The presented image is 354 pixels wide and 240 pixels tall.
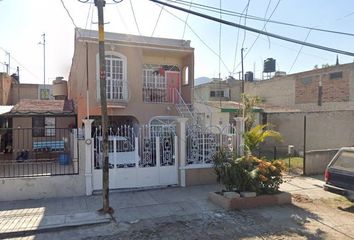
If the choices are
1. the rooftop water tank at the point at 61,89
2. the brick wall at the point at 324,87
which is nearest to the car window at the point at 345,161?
the brick wall at the point at 324,87

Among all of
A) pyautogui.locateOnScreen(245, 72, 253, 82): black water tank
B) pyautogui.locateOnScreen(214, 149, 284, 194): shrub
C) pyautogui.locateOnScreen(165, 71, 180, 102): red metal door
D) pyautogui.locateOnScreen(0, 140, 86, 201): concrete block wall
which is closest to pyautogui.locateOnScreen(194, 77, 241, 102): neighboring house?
pyautogui.locateOnScreen(245, 72, 253, 82): black water tank

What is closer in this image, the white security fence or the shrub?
the shrub

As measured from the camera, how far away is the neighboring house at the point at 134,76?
1390 centimetres

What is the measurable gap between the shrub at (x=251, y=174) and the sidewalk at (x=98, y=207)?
2.79 ft

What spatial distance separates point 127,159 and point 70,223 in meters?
3.17

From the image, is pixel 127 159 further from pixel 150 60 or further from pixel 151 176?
pixel 150 60

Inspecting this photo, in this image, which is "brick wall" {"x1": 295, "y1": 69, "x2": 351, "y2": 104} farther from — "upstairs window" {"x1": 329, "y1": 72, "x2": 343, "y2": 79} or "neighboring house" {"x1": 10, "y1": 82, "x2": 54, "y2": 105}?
"neighboring house" {"x1": 10, "y1": 82, "x2": 54, "y2": 105}

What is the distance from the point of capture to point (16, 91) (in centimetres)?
3053

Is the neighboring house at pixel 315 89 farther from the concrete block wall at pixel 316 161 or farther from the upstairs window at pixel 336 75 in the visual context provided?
the concrete block wall at pixel 316 161

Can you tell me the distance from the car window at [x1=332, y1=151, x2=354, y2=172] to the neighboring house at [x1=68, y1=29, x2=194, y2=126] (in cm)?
823

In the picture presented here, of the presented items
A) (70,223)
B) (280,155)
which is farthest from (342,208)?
(280,155)

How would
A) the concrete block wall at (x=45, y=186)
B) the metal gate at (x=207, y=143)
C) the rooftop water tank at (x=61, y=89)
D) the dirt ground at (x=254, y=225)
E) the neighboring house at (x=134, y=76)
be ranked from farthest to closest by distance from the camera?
the rooftop water tank at (x=61, y=89), the neighboring house at (x=134, y=76), the metal gate at (x=207, y=143), the concrete block wall at (x=45, y=186), the dirt ground at (x=254, y=225)

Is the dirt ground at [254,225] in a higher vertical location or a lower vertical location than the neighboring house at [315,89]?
lower

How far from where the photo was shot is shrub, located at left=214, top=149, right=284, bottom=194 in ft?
26.7
